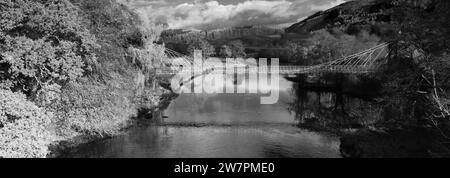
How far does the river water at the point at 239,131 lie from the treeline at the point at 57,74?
275 cm

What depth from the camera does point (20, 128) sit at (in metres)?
25.5

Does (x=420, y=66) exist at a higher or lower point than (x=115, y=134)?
higher

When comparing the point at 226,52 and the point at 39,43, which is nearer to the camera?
the point at 39,43

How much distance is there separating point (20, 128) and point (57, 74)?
4.37m

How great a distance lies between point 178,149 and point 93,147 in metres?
6.47

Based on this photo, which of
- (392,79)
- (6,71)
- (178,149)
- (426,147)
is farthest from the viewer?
(178,149)

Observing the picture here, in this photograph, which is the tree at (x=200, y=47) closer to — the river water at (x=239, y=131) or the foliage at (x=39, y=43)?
the river water at (x=239, y=131)

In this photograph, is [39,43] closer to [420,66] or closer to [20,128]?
[20,128]

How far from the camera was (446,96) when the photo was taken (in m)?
27.7

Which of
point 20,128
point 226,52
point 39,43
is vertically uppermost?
point 39,43

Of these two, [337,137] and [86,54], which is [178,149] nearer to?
[86,54]

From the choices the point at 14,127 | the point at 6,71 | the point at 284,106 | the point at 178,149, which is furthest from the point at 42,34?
the point at 284,106

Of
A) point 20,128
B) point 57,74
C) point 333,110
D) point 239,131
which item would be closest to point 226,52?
point 333,110

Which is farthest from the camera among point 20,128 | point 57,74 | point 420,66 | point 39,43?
point 420,66
